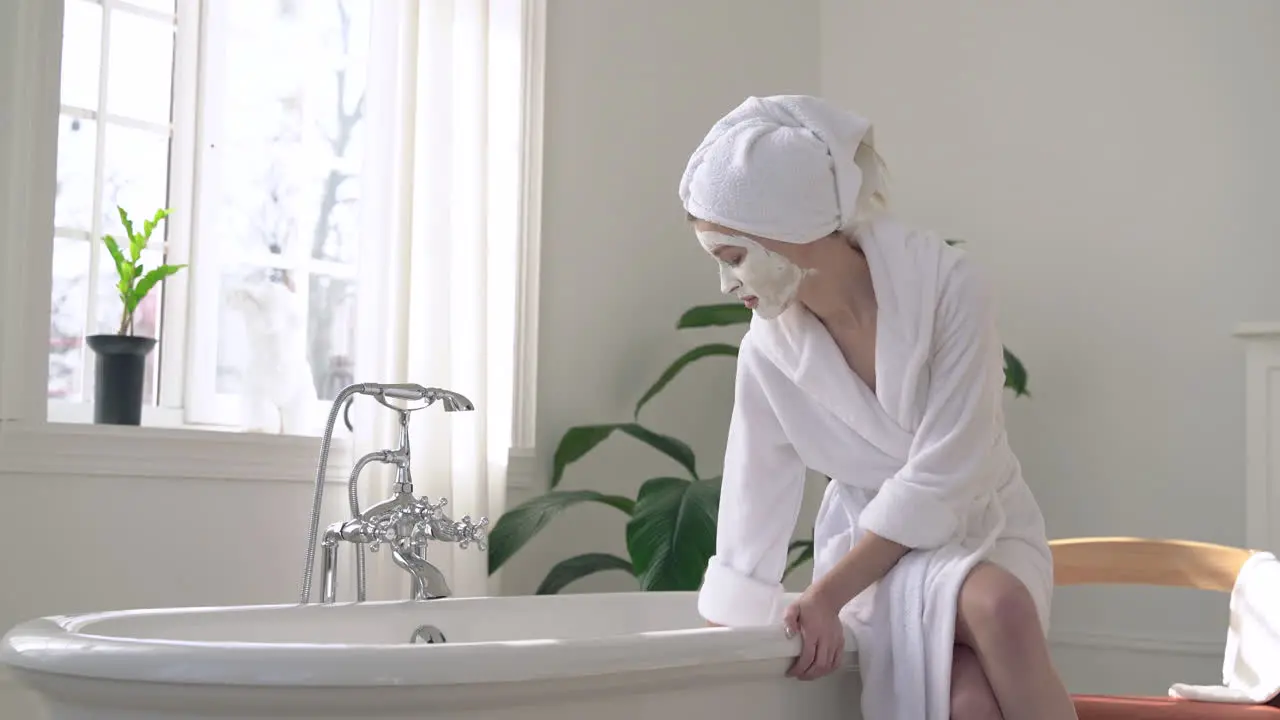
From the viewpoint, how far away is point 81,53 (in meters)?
2.46

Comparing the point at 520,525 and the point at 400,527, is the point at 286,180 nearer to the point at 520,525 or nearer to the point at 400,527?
the point at 520,525

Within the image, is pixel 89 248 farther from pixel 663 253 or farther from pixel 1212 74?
pixel 1212 74

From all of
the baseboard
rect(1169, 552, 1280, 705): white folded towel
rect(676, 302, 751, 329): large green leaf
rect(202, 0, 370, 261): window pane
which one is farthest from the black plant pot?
the baseboard

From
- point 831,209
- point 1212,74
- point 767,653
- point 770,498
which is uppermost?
point 1212,74

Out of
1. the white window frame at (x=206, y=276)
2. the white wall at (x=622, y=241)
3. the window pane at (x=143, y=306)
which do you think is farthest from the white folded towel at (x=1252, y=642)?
the window pane at (x=143, y=306)

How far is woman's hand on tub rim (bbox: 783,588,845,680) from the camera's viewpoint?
1519 millimetres

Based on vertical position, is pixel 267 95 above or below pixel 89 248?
above

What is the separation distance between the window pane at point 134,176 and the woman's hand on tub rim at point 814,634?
158 cm

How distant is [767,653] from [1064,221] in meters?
2.13

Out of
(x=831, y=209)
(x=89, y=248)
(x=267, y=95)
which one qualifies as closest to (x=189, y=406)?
(x=89, y=248)

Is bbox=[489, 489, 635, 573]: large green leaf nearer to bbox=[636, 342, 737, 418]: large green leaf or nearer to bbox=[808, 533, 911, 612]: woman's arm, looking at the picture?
bbox=[636, 342, 737, 418]: large green leaf

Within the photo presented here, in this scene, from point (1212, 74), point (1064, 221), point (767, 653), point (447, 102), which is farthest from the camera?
point (1064, 221)

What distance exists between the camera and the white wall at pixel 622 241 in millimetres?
3088

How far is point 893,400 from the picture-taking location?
5.37 feet
